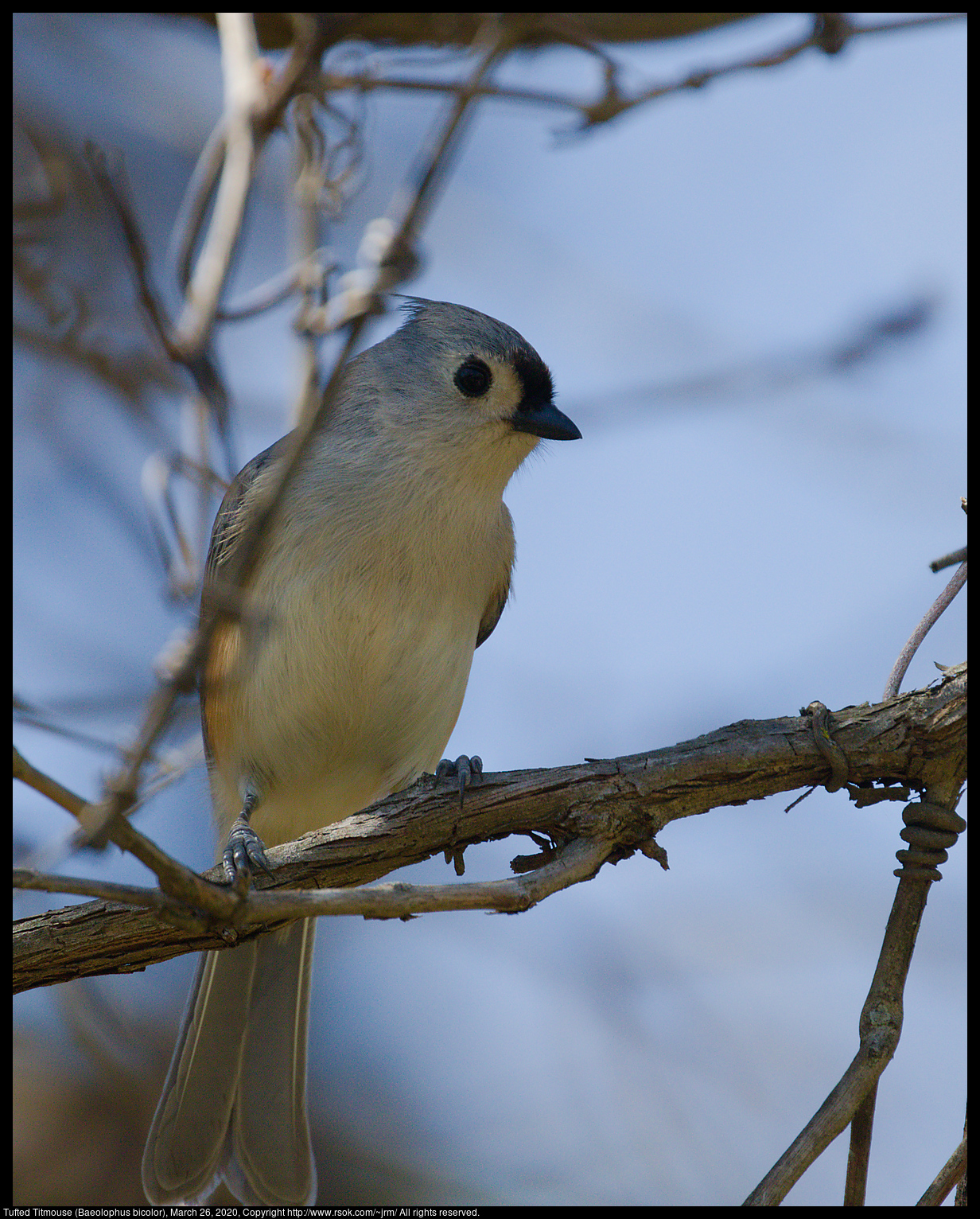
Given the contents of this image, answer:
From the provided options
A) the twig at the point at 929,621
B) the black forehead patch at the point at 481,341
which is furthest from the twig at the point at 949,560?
the black forehead patch at the point at 481,341

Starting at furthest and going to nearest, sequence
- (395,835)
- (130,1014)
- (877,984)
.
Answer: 1. (130,1014)
2. (395,835)
3. (877,984)

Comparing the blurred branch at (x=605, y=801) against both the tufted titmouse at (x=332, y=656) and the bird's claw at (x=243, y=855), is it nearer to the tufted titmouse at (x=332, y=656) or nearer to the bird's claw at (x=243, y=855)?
the bird's claw at (x=243, y=855)

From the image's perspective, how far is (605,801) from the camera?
160 cm

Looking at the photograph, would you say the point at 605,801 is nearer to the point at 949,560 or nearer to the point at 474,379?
the point at 949,560

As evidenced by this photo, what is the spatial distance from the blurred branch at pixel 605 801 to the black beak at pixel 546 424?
894 mm

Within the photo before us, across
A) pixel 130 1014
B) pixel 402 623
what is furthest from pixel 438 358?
pixel 130 1014

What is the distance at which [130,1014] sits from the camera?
3.17 m

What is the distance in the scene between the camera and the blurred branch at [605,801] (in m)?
1.54

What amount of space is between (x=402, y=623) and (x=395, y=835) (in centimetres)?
58

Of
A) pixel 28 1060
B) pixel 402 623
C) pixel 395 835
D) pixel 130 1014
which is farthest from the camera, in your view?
pixel 130 1014

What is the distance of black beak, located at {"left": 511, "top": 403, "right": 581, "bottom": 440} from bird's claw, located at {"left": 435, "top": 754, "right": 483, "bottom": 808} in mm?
753

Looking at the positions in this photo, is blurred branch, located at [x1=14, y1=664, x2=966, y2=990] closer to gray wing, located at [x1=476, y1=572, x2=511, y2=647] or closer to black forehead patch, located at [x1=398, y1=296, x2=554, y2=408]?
gray wing, located at [x1=476, y1=572, x2=511, y2=647]

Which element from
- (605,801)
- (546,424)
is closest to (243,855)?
(605,801)
